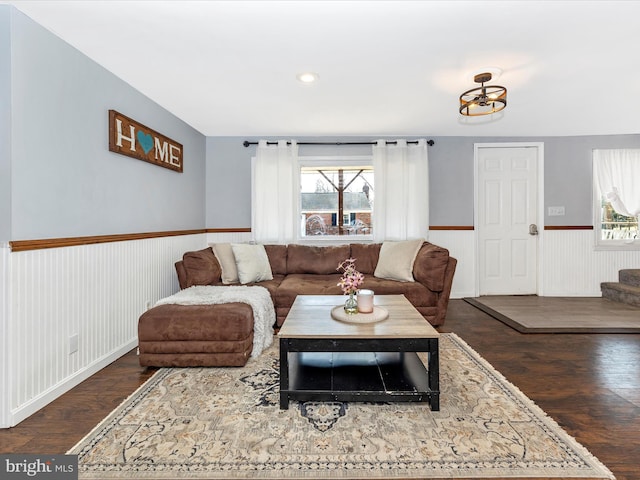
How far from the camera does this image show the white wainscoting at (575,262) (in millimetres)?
4836

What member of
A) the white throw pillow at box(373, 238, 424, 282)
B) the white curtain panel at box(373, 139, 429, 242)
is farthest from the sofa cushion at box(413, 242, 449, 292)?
the white curtain panel at box(373, 139, 429, 242)

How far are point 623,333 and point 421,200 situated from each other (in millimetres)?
2462

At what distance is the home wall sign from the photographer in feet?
8.95

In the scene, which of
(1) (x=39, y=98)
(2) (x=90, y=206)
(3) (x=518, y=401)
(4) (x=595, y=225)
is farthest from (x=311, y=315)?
(4) (x=595, y=225)

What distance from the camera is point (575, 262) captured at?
4.85 metres

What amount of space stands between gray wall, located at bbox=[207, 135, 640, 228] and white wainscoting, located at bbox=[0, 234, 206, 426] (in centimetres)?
170

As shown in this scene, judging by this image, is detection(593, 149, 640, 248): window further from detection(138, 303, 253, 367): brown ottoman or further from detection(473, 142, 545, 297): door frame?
detection(138, 303, 253, 367): brown ottoman

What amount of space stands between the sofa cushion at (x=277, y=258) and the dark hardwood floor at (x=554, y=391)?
5.78 ft

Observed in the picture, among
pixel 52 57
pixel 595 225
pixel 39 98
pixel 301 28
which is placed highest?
pixel 301 28

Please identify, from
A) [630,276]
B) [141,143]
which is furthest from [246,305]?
[630,276]

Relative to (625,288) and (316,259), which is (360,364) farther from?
(625,288)

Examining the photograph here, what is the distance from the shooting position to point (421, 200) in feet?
15.1

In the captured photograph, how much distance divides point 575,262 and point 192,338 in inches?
201

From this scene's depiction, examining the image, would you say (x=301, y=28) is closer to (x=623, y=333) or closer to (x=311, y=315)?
(x=311, y=315)
